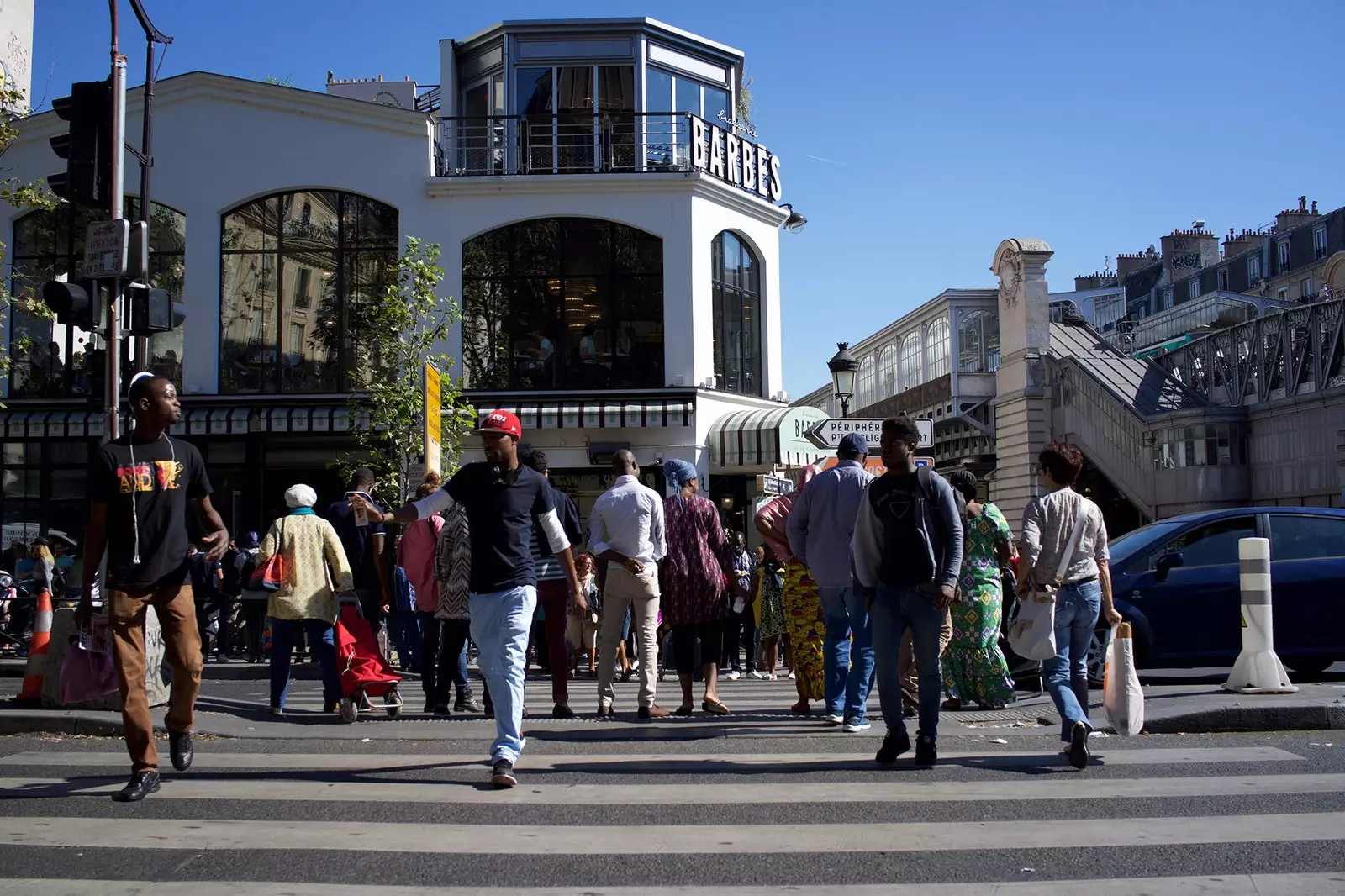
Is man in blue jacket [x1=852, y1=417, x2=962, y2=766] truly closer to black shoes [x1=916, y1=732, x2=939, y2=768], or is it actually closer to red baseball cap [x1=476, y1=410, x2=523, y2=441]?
black shoes [x1=916, y1=732, x2=939, y2=768]

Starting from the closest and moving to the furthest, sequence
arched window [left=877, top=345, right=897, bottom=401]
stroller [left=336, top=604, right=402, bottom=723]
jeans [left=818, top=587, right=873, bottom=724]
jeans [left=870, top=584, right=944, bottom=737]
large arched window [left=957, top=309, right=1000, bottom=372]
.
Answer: jeans [left=870, top=584, right=944, bottom=737] → jeans [left=818, top=587, right=873, bottom=724] → stroller [left=336, top=604, right=402, bottom=723] → large arched window [left=957, top=309, right=1000, bottom=372] → arched window [left=877, top=345, right=897, bottom=401]

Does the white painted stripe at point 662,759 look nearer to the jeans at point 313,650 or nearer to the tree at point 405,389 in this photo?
the jeans at point 313,650

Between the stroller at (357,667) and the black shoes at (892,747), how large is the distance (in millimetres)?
3832

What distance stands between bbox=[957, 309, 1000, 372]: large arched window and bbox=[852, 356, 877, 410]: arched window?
639 inches

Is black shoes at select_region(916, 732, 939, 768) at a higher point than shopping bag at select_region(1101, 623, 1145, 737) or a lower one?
lower

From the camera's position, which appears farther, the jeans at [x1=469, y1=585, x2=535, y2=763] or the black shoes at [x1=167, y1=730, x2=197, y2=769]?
the black shoes at [x1=167, y1=730, x2=197, y2=769]

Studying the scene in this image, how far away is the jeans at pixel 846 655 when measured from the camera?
7.86m

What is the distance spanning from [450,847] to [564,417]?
20267 mm

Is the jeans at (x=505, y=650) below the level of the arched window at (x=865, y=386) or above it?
below

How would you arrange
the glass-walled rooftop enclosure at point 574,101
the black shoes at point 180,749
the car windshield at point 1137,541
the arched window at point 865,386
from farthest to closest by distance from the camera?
the arched window at point 865,386 → the glass-walled rooftop enclosure at point 574,101 → the car windshield at point 1137,541 → the black shoes at point 180,749

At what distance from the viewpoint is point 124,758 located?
7211 mm

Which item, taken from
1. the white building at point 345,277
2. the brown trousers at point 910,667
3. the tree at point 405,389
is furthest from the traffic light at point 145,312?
the white building at point 345,277

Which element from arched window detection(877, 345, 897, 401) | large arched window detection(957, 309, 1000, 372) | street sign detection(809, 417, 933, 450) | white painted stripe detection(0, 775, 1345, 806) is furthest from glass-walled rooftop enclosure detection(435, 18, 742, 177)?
arched window detection(877, 345, 897, 401)

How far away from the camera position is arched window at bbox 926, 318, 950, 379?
5744 cm
